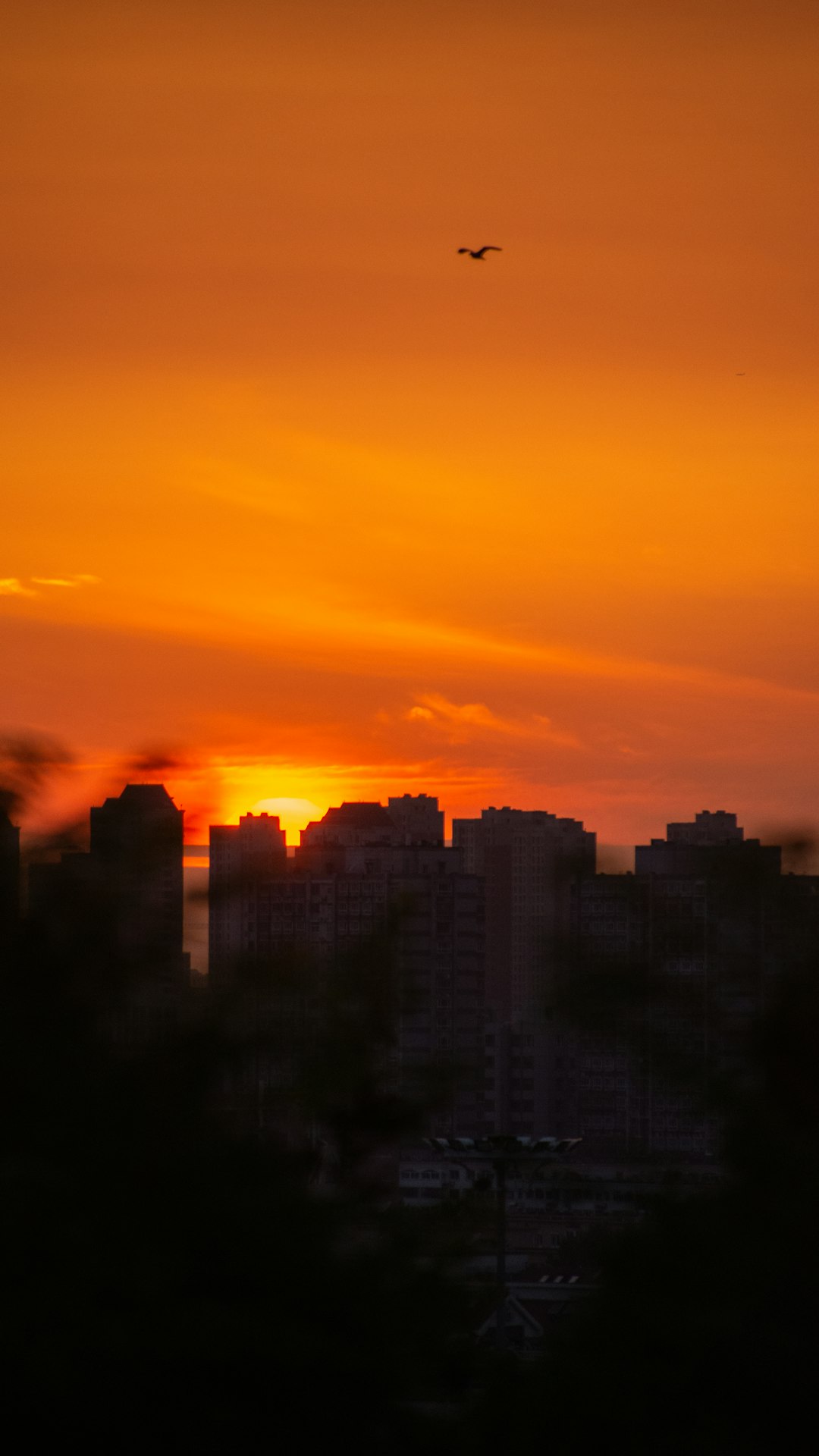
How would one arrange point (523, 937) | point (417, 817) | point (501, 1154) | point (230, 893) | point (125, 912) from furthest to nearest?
1. point (417, 817)
2. point (523, 937)
3. point (501, 1154)
4. point (230, 893)
5. point (125, 912)

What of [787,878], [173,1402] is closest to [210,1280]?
[173,1402]

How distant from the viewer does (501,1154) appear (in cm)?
1013

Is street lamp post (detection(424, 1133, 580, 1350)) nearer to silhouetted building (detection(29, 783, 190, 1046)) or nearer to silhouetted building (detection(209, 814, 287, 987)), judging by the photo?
silhouetted building (detection(209, 814, 287, 987))

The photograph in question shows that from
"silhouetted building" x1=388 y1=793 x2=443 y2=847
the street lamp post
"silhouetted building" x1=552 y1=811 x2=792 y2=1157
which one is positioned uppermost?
"silhouetted building" x1=388 y1=793 x2=443 y2=847

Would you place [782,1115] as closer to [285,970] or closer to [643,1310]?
[643,1310]

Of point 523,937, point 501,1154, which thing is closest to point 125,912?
point 501,1154

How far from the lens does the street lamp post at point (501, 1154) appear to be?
27.6ft

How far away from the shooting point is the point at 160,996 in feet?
20.4

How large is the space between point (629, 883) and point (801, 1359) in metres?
3.20

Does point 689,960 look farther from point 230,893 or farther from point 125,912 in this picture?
point 125,912

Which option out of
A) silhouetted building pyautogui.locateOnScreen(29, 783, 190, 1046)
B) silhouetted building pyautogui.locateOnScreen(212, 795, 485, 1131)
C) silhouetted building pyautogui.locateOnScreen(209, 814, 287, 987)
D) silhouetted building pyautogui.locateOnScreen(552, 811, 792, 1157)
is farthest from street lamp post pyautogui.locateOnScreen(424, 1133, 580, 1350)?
silhouetted building pyautogui.locateOnScreen(29, 783, 190, 1046)

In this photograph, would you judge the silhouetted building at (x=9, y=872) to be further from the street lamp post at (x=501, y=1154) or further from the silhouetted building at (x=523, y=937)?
the street lamp post at (x=501, y=1154)

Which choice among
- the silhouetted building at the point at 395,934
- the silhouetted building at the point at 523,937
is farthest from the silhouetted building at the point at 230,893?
the silhouetted building at the point at 523,937

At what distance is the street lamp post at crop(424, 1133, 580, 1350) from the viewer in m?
8.41
